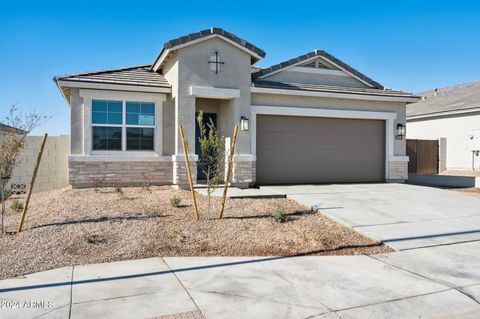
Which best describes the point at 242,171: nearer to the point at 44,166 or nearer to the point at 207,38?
the point at 207,38

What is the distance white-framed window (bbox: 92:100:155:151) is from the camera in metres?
11.8

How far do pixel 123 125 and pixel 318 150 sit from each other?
669cm

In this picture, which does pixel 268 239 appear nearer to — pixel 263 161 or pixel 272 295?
pixel 272 295

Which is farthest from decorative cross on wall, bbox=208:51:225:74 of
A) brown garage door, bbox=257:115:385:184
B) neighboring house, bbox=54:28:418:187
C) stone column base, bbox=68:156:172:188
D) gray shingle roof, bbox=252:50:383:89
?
stone column base, bbox=68:156:172:188

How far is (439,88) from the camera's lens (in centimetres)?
2995

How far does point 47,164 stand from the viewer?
13.3 metres

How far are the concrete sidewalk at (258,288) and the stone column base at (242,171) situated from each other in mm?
6040

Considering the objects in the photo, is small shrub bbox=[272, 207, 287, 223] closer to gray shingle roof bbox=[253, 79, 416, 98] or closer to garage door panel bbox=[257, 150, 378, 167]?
garage door panel bbox=[257, 150, 378, 167]

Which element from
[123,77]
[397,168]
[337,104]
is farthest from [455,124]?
[123,77]

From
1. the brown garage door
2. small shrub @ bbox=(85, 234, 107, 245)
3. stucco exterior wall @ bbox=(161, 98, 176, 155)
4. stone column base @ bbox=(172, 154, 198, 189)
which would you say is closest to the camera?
small shrub @ bbox=(85, 234, 107, 245)

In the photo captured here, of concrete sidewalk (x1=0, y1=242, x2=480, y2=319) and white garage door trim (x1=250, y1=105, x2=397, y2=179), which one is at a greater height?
white garage door trim (x1=250, y1=105, x2=397, y2=179)

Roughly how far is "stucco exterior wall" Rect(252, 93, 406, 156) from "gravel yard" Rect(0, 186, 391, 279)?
180 inches

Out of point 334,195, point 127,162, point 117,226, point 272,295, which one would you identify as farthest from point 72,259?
point 334,195

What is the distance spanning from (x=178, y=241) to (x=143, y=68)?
29.4 ft
